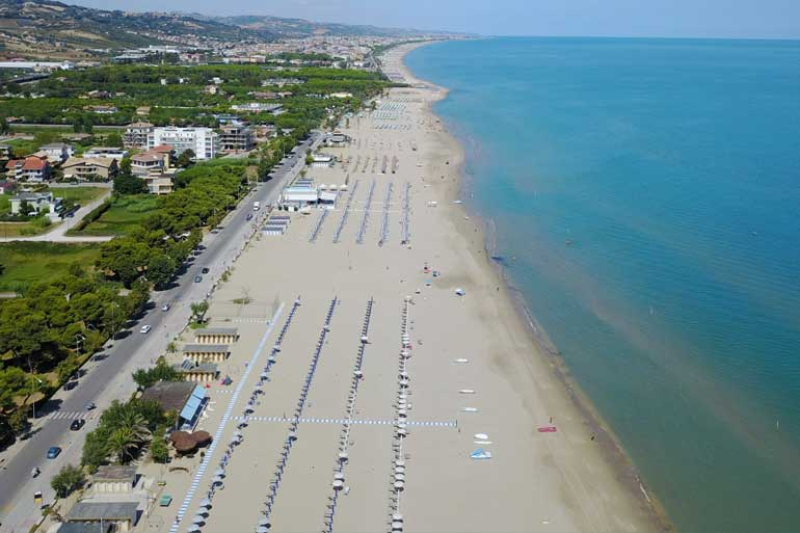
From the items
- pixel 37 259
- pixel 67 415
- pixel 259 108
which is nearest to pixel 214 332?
pixel 67 415

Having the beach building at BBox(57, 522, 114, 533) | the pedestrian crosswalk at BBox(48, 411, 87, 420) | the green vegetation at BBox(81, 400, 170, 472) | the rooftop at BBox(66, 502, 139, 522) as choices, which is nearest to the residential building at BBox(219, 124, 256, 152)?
the pedestrian crosswalk at BBox(48, 411, 87, 420)

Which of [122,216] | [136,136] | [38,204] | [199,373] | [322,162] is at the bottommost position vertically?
[199,373]

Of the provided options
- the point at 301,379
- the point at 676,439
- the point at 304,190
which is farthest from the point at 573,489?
the point at 304,190

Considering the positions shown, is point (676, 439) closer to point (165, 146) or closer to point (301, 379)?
point (301, 379)

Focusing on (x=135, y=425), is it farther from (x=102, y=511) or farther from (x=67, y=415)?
(x=67, y=415)

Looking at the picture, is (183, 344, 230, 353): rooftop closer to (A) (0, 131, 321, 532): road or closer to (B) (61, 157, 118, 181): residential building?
(A) (0, 131, 321, 532): road

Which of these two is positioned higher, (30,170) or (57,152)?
(57,152)

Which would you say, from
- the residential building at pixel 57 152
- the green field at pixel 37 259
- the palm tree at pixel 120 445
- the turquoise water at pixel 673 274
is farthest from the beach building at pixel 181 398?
the residential building at pixel 57 152
